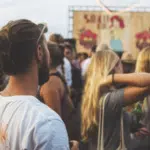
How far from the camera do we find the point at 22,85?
5.78 ft

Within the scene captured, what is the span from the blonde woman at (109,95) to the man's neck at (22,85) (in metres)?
1.18

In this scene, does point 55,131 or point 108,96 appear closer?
point 55,131

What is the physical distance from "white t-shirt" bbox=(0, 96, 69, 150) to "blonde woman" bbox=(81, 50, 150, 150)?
1.27 metres

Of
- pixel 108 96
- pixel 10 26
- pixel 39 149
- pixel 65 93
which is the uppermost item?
pixel 10 26

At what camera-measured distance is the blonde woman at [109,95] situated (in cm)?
289

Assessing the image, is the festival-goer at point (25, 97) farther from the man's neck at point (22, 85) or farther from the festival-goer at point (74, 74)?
the festival-goer at point (74, 74)

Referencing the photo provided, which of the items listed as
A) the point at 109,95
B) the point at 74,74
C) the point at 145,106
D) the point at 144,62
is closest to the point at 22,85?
the point at 109,95

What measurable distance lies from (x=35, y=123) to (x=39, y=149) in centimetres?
9

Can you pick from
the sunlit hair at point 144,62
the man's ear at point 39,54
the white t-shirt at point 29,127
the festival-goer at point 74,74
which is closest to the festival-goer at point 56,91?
the sunlit hair at point 144,62

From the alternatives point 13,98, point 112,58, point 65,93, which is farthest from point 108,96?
point 13,98

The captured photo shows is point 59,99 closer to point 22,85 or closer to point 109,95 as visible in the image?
point 109,95

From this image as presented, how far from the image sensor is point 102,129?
2992mm

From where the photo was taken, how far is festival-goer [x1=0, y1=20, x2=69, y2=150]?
62.8 inches

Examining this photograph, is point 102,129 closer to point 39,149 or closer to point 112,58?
point 112,58
